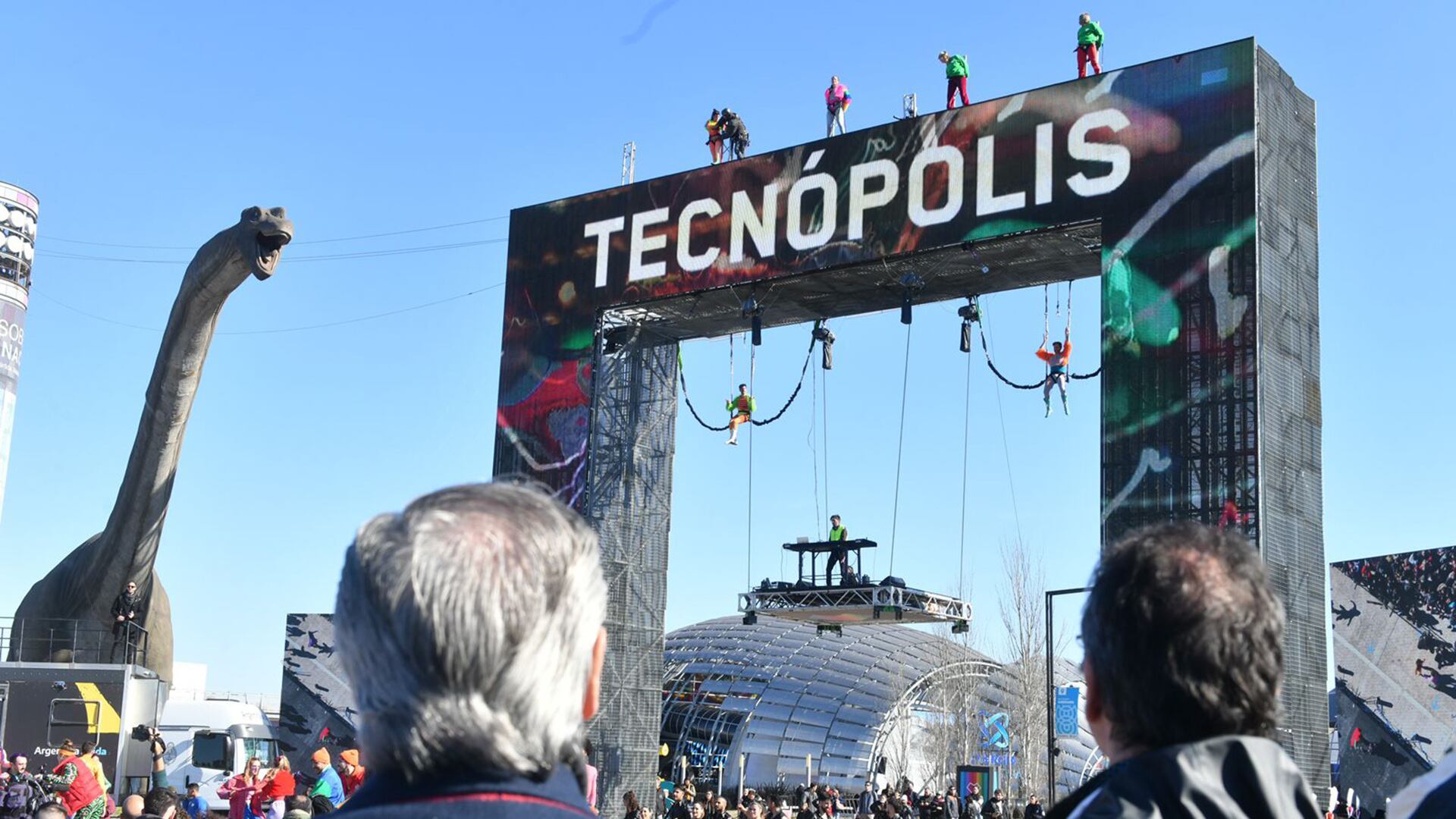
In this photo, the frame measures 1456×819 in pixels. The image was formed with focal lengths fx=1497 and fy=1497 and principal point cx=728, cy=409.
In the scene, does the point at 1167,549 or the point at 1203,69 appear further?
the point at 1203,69

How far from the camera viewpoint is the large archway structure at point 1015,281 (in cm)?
1944

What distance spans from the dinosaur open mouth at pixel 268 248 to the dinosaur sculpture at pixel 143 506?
1.67ft

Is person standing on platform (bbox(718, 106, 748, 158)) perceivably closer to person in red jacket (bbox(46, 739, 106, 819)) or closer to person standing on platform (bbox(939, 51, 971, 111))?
person standing on platform (bbox(939, 51, 971, 111))

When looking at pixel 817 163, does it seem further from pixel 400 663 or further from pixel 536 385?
pixel 400 663

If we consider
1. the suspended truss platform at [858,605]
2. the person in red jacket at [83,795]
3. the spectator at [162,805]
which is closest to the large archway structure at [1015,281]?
the suspended truss platform at [858,605]

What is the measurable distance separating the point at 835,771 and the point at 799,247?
145 ft

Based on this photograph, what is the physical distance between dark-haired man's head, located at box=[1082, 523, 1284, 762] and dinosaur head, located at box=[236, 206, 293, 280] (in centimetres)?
2314

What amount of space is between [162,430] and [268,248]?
13.1ft

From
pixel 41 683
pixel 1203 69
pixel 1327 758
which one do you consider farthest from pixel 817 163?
pixel 41 683

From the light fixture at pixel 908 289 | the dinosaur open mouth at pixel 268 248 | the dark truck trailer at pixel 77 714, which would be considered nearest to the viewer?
the dark truck trailer at pixel 77 714

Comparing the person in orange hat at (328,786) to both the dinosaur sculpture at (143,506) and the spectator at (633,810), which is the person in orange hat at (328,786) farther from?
the dinosaur sculpture at (143,506)

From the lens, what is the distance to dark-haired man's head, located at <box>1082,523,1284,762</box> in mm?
2293

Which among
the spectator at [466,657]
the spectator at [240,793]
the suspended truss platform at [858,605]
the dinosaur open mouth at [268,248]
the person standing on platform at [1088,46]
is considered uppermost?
the person standing on platform at [1088,46]

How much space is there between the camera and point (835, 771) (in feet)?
209
